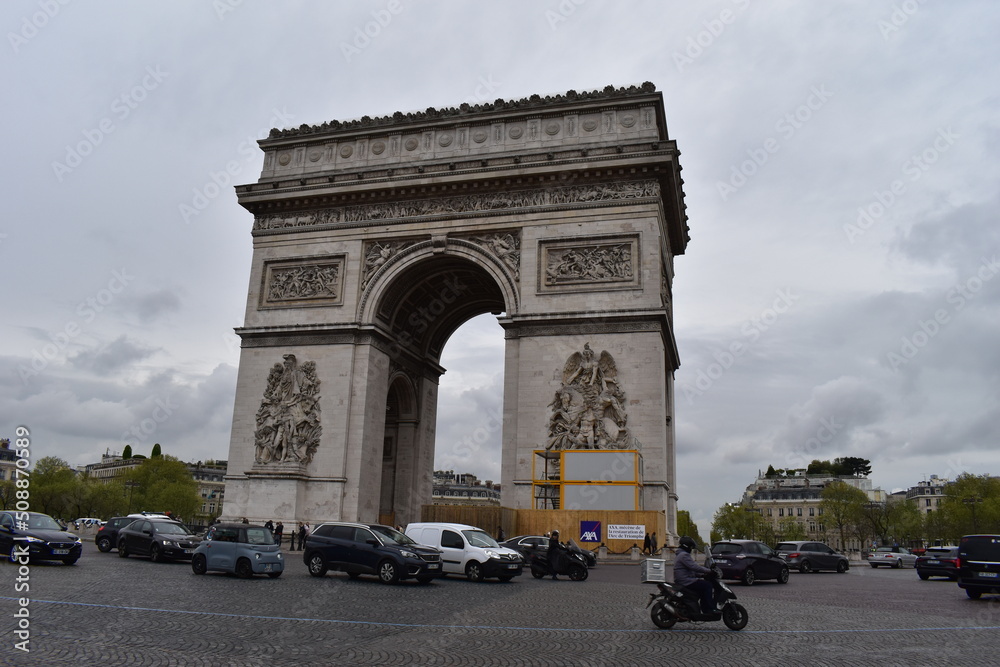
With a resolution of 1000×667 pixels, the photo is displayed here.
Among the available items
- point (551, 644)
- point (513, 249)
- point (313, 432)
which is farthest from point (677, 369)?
point (551, 644)

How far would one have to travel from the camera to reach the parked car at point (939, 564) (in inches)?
985

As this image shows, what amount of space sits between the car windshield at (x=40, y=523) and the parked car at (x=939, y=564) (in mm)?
24997

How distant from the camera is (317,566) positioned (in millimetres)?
17781

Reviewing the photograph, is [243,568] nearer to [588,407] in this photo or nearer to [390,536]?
[390,536]

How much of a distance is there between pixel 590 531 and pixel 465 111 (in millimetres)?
17655

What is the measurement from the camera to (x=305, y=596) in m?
13.5

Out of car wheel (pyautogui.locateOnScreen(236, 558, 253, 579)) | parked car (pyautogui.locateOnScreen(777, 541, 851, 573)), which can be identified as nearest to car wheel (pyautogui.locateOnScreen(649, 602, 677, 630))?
car wheel (pyautogui.locateOnScreen(236, 558, 253, 579))

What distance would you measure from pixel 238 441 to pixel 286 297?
617cm

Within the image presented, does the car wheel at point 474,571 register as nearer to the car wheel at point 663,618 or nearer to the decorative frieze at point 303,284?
the car wheel at point 663,618

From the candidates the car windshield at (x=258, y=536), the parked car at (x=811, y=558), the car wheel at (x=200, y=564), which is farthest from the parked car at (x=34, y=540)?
the parked car at (x=811, y=558)

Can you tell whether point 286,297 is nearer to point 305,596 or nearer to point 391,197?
point 391,197

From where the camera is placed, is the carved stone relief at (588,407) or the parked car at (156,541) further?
the carved stone relief at (588,407)

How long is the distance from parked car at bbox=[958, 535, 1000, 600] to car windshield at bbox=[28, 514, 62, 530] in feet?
66.9

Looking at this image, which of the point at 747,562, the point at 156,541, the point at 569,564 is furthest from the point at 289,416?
the point at 747,562
